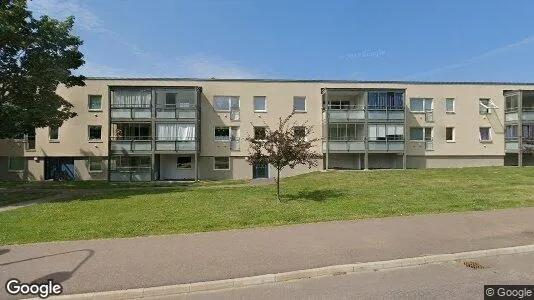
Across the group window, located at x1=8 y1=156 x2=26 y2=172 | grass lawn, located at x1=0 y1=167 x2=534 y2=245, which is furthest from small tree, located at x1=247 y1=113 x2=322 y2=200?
window, located at x1=8 y1=156 x2=26 y2=172

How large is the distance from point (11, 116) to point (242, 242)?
15756mm

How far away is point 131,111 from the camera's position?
99.0 feet

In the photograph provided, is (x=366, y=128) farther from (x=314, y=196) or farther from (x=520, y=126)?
(x=314, y=196)

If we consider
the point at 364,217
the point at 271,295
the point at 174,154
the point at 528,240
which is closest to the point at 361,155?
the point at 174,154

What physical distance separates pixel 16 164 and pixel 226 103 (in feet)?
63.1

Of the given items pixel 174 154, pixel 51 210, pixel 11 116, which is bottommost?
pixel 51 210

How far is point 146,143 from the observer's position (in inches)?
→ 1185

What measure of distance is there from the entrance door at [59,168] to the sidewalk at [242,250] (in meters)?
26.5

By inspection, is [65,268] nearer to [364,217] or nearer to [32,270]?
[32,270]

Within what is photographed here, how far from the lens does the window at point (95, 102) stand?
32406mm

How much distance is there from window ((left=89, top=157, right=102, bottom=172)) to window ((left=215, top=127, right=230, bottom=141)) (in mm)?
10488

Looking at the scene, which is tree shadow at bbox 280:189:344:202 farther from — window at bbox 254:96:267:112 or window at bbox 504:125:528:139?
window at bbox 504:125:528:139

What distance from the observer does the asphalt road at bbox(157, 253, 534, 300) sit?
534cm

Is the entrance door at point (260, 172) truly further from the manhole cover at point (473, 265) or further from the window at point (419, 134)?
the manhole cover at point (473, 265)
